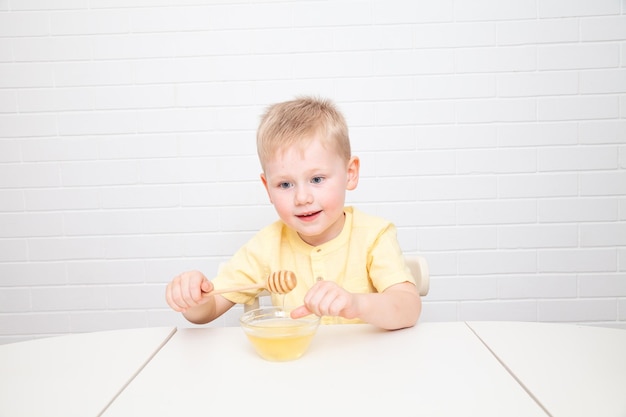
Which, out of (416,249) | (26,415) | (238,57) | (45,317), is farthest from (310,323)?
(45,317)

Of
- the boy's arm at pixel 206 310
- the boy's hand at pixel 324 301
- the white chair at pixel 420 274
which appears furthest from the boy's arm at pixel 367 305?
the boy's arm at pixel 206 310

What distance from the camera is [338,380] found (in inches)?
33.4

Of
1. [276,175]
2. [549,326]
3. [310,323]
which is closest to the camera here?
[310,323]

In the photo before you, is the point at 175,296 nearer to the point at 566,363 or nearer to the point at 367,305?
the point at 367,305

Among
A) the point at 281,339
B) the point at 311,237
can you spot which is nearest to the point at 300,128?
the point at 311,237

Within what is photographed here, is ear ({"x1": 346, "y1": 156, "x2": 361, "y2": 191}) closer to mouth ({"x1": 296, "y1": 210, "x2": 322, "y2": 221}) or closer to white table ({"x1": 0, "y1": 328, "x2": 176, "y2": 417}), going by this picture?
mouth ({"x1": 296, "y1": 210, "x2": 322, "y2": 221})

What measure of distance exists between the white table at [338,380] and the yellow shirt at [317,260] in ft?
1.15

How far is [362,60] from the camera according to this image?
7.48 ft

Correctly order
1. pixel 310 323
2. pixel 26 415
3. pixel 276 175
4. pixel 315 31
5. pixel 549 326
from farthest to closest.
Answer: pixel 315 31 < pixel 276 175 < pixel 549 326 < pixel 310 323 < pixel 26 415

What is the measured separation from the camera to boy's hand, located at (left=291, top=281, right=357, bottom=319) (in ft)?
3.23

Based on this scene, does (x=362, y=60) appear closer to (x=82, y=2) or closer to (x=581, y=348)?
(x=82, y=2)

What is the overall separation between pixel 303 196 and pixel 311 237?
0.21 metres

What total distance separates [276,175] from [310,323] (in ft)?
1.59

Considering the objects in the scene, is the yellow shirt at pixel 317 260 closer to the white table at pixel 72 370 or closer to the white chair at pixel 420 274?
the white chair at pixel 420 274
